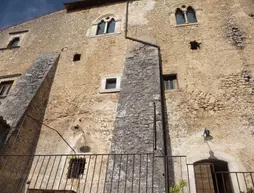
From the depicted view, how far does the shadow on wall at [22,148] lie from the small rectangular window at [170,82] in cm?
487

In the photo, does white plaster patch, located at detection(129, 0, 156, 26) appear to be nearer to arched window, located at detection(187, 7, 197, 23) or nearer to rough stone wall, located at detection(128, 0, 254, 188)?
rough stone wall, located at detection(128, 0, 254, 188)

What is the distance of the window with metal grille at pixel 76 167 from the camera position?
20.3 feet

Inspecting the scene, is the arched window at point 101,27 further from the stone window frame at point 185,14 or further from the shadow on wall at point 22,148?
the shadow on wall at point 22,148

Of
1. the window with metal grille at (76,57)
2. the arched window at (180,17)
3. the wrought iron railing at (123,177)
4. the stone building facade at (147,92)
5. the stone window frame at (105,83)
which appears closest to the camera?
the wrought iron railing at (123,177)

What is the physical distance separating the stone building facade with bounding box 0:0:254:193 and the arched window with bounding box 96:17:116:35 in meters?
0.08

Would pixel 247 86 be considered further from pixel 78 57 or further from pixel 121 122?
pixel 78 57

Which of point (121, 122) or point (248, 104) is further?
point (248, 104)

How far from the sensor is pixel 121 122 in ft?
18.2

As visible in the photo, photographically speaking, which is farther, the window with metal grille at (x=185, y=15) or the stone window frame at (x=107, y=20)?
the stone window frame at (x=107, y=20)

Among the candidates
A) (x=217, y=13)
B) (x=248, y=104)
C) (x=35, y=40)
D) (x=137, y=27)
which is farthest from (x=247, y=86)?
(x=35, y=40)

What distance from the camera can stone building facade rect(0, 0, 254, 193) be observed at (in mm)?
5449

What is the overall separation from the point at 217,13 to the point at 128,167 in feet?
27.8

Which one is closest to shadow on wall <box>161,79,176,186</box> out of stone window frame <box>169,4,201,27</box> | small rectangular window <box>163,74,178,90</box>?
small rectangular window <box>163,74,178,90</box>

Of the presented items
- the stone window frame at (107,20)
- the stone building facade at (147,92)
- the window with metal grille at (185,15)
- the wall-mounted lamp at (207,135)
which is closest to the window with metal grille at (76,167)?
the stone building facade at (147,92)
